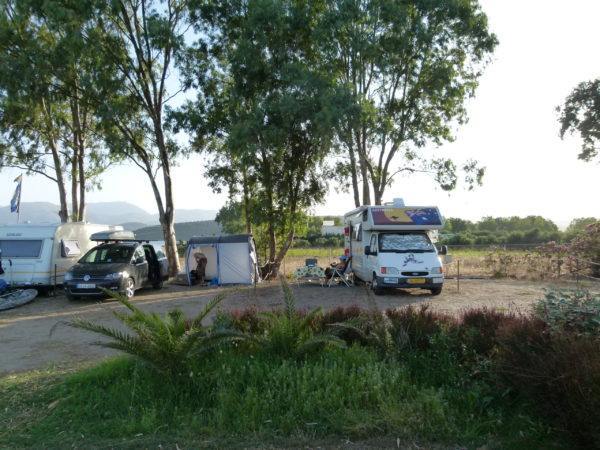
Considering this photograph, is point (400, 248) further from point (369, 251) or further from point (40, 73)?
point (40, 73)

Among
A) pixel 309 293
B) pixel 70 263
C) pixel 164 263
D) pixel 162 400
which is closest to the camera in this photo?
pixel 162 400

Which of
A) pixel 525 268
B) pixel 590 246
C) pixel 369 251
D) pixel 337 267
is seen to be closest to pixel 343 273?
pixel 337 267

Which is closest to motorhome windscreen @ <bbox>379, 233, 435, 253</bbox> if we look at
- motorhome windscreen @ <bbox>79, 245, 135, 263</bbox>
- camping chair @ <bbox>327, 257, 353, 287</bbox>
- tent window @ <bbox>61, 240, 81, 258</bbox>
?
camping chair @ <bbox>327, 257, 353, 287</bbox>

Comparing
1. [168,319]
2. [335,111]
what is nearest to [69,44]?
[335,111]

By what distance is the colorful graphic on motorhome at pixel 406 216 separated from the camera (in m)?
14.1

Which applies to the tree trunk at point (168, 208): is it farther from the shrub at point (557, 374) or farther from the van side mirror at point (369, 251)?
the shrub at point (557, 374)

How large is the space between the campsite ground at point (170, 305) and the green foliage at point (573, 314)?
48.7 inches

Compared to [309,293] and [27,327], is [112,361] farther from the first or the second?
[309,293]

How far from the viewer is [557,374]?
3.36 metres

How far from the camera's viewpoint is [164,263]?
17359mm

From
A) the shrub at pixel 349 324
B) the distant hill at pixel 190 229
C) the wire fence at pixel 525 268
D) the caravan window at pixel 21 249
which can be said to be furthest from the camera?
the distant hill at pixel 190 229

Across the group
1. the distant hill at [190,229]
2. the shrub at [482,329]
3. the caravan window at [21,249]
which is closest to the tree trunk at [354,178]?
the caravan window at [21,249]

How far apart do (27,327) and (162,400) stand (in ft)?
23.7

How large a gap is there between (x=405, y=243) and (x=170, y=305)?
7546 millimetres
